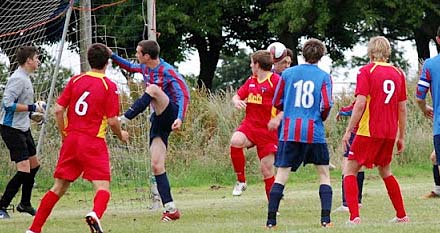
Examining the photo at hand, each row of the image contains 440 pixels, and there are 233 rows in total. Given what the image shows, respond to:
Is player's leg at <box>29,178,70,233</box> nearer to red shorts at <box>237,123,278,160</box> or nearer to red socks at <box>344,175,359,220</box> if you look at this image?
red socks at <box>344,175,359,220</box>

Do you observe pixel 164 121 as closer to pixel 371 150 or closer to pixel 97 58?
pixel 97 58

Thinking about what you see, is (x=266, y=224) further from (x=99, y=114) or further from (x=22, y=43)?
(x=22, y=43)

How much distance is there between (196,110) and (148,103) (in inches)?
407

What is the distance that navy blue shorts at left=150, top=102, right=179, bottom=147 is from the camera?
434 inches

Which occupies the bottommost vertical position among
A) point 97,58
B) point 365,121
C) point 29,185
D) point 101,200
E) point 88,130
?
point 29,185

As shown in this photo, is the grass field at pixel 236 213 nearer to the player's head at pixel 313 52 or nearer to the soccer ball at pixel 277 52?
the player's head at pixel 313 52

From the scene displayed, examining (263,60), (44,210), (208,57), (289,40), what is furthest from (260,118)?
(208,57)

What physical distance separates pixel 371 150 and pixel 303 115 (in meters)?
0.71

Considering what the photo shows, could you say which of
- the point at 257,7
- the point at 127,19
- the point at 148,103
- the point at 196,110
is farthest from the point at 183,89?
the point at 257,7

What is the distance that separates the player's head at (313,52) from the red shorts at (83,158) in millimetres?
2075

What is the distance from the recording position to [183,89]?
11.1 meters

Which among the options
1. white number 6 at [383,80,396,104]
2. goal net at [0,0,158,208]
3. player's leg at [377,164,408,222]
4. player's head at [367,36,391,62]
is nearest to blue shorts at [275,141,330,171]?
player's leg at [377,164,408,222]

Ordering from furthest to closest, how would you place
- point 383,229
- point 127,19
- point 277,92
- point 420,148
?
1. point 127,19
2. point 420,148
3. point 277,92
4. point 383,229

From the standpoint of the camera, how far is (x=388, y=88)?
9562 millimetres
